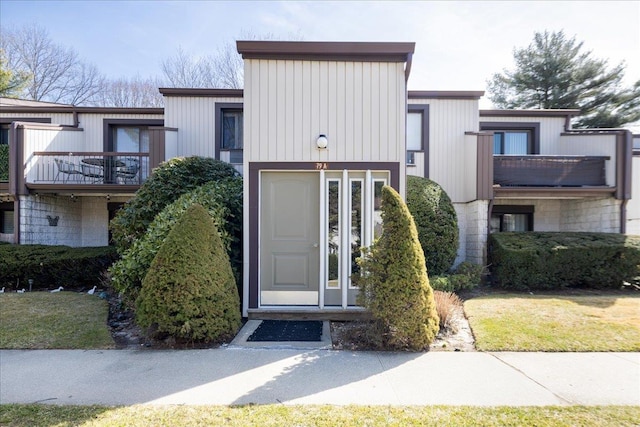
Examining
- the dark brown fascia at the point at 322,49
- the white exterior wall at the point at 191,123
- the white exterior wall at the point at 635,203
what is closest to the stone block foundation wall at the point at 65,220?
the white exterior wall at the point at 191,123

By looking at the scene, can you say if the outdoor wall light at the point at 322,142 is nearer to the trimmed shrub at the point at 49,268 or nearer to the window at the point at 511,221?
the trimmed shrub at the point at 49,268

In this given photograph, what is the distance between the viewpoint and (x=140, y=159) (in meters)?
9.70

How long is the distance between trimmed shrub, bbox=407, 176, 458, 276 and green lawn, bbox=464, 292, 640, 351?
43.4 inches

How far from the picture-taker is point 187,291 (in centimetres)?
451

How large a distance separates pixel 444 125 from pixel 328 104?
18.1 ft

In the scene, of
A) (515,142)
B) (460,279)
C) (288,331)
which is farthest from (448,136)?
(288,331)

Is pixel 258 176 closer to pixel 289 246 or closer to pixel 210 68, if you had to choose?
pixel 289 246

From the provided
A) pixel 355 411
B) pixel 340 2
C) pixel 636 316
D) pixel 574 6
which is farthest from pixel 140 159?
pixel 574 6

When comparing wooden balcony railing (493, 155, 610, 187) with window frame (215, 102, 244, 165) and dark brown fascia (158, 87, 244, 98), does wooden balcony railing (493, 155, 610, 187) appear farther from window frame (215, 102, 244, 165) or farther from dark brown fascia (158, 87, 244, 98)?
dark brown fascia (158, 87, 244, 98)

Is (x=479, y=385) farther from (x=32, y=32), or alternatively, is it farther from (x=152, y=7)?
(x=32, y=32)

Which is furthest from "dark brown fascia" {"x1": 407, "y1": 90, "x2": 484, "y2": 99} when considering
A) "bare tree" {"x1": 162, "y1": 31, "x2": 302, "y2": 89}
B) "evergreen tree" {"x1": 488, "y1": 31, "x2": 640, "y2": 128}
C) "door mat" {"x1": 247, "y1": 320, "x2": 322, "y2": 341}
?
"bare tree" {"x1": 162, "y1": 31, "x2": 302, "y2": 89}

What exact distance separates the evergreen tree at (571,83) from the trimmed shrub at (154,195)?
1939 cm

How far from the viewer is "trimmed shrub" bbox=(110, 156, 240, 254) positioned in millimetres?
6387

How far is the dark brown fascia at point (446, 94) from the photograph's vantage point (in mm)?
10117
